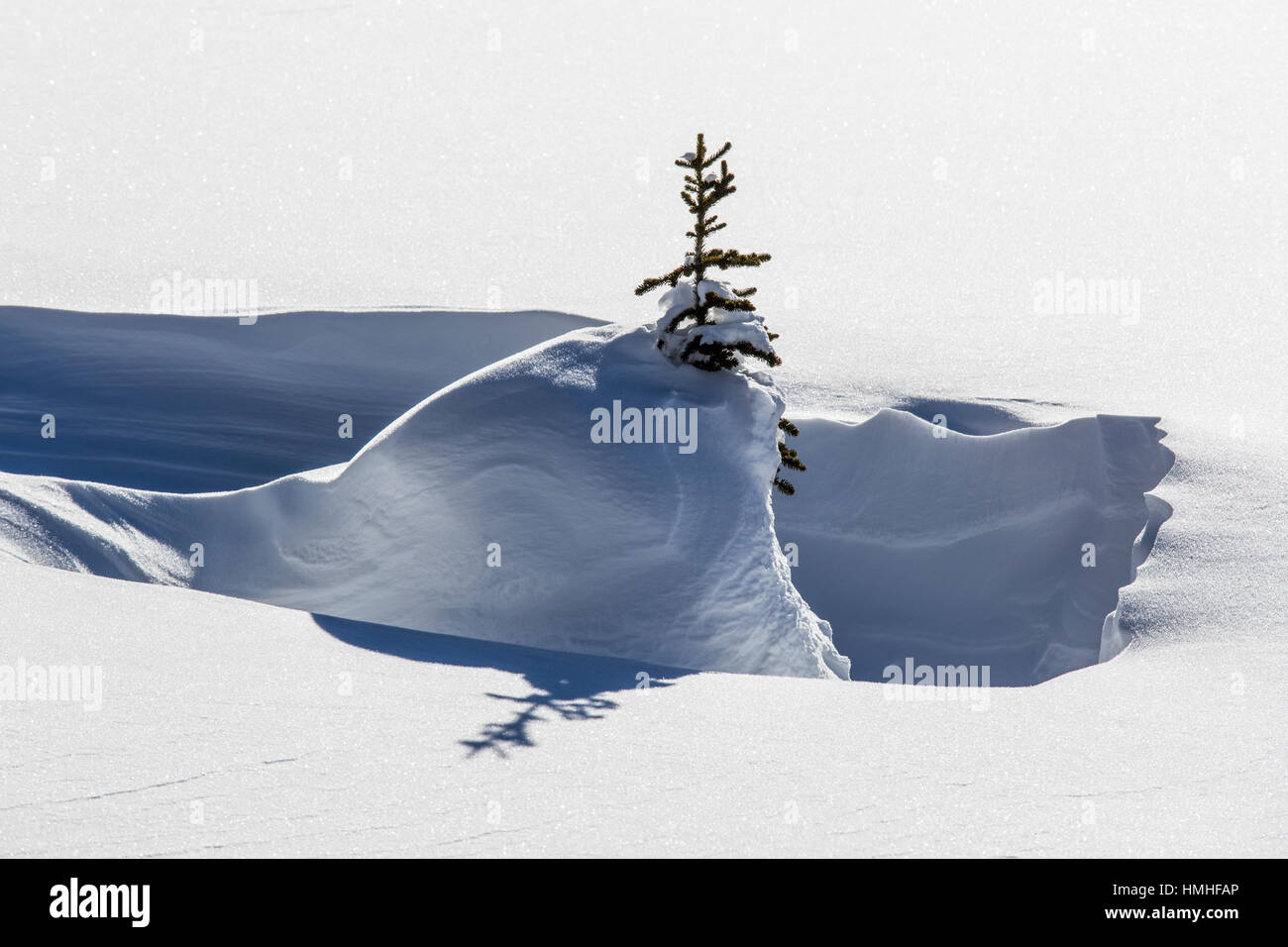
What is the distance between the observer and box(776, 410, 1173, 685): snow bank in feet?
26.1

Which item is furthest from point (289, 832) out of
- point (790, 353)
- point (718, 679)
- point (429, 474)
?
point (790, 353)

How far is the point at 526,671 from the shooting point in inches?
186

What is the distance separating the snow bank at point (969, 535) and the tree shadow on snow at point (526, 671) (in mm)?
3429

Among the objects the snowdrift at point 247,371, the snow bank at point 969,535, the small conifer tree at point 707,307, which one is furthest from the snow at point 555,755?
the snowdrift at point 247,371

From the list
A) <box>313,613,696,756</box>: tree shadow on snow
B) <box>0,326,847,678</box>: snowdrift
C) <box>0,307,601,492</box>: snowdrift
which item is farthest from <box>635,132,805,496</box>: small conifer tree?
<box>0,307,601,492</box>: snowdrift

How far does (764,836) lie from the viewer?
3.38m

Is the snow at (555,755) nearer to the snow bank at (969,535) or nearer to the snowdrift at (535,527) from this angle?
the snowdrift at (535,527)

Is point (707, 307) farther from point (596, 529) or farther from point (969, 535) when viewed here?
point (969, 535)

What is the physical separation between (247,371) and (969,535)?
5.27 metres

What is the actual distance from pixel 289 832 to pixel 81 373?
22.2 ft

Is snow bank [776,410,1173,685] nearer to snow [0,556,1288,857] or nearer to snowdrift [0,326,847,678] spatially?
snowdrift [0,326,847,678]

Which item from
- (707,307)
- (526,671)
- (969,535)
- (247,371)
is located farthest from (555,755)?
(247,371)

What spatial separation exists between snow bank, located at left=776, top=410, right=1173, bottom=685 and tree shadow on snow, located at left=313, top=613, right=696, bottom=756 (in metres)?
3.43
